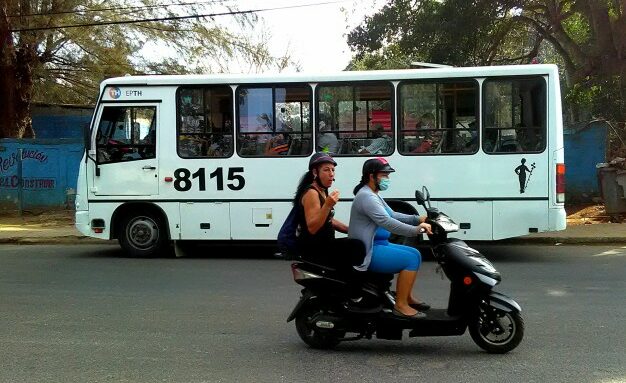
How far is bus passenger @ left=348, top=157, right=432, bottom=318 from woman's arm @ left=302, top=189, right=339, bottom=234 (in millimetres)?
291

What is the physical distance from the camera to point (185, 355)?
538 cm

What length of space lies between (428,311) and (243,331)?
189 centimetres

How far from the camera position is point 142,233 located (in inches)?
433

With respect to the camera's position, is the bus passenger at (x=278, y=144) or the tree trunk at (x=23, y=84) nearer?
the bus passenger at (x=278, y=144)

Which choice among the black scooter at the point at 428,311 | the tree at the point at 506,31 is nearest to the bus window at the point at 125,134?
the black scooter at the point at 428,311

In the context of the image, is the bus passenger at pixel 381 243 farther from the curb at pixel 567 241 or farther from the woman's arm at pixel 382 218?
the curb at pixel 567 241

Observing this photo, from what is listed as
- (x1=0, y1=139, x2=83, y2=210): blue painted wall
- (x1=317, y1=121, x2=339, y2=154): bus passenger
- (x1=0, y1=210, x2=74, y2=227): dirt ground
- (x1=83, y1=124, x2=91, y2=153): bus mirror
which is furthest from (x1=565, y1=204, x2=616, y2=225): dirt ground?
(x1=0, y1=139, x2=83, y2=210): blue painted wall

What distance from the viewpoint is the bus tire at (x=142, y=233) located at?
1099 cm

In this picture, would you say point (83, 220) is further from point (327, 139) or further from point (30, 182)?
point (30, 182)

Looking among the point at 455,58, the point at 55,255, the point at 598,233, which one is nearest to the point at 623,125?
the point at 455,58

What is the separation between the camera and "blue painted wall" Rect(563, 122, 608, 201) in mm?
15852

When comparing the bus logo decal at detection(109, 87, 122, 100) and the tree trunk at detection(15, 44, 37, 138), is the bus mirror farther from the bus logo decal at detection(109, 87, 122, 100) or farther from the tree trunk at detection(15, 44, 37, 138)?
the tree trunk at detection(15, 44, 37, 138)

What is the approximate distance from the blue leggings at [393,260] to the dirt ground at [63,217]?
10.3m

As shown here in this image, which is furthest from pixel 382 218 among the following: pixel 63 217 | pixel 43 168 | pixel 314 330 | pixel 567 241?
pixel 43 168
